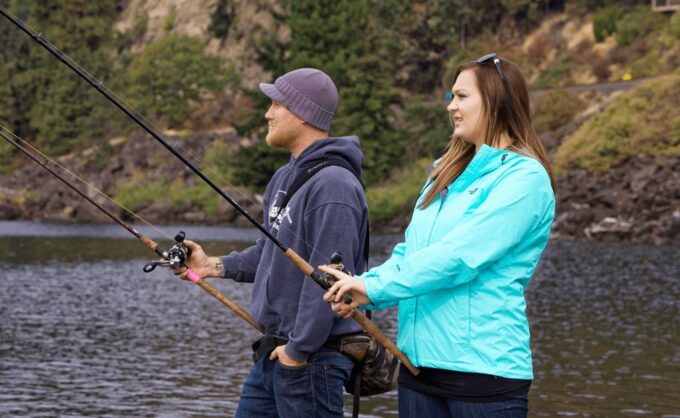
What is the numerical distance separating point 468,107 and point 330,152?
3.56ft

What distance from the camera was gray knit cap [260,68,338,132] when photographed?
554 centimetres

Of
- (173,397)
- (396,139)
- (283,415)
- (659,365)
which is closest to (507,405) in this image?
(283,415)

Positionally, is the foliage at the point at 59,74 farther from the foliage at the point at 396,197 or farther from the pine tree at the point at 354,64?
the foliage at the point at 396,197

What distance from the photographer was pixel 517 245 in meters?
4.26

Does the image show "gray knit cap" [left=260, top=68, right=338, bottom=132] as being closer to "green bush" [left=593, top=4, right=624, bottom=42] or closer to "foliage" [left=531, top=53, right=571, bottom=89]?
"foliage" [left=531, top=53, right=571, bottom=89]

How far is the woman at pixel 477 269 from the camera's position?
4160 millimetres

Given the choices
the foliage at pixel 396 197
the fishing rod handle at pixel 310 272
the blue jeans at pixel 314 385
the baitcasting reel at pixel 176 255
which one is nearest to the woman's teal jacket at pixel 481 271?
the fishing rod handle at pixel 310 272

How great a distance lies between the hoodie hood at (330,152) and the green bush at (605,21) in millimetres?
72423

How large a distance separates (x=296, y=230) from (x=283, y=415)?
30.2 inches

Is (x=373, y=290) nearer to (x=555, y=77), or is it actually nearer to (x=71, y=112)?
(x=555, y=77)

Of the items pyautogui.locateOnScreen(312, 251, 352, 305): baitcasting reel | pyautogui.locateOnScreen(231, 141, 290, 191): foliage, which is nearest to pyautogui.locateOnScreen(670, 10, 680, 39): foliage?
pyautogui.locateOnScreen(231, 141, 290, 191): foliage

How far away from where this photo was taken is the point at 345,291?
14.1ft

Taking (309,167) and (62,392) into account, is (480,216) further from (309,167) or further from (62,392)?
(62,392)

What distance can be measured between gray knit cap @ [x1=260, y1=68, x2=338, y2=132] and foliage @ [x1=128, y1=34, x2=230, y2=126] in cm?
8465
